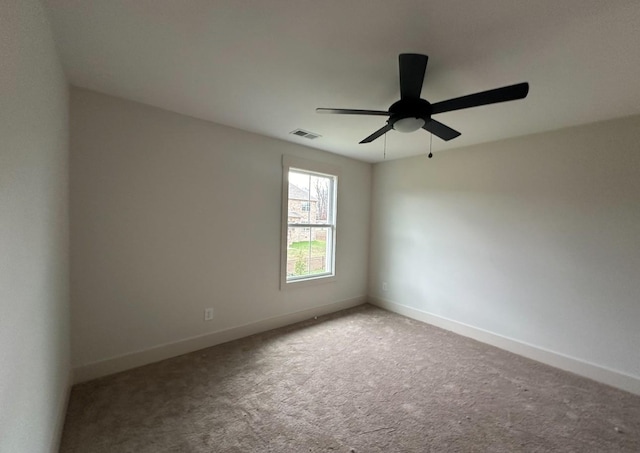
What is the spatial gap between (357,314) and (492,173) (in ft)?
8.58

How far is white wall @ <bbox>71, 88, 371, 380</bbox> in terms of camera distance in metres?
2.12

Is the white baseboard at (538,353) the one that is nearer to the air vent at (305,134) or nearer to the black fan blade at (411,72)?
the air vent at (305,134)

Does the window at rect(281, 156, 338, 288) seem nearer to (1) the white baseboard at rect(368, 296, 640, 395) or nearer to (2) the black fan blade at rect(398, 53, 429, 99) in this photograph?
(1) the white baseboard at rect(368, 296, 640, 395)

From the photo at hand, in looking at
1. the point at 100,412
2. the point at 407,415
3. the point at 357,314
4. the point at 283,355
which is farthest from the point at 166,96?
the point at 357,314

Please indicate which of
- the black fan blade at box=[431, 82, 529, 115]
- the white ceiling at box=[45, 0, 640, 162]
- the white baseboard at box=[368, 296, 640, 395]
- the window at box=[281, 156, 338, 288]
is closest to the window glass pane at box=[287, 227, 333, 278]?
the window at box=[281, 156, 338, 288]

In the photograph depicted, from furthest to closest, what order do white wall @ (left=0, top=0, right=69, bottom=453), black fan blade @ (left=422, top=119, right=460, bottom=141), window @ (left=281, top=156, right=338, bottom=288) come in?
window @ (left=281, top=156, right=338, bottom=288), black fan blade @ (left=422, top=119, right=460, bottom=141), white wall @ (left=0, top=0, right=69, bottom=453)

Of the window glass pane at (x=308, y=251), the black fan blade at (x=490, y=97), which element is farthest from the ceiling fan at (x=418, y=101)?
the window glass pane at (x=308, y=251)

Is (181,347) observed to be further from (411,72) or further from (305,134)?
(411,72)

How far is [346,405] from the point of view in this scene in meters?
1.96

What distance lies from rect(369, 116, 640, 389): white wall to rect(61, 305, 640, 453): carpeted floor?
1.44 feet

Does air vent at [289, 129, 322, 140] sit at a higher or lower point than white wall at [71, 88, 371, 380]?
higher

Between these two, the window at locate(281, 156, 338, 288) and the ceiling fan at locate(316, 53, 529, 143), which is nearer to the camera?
the ceiling fan at locate(316, 53, 529, 143)

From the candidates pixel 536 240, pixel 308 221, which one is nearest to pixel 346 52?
pixel 308 221

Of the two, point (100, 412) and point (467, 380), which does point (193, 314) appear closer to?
point (100, 412)
